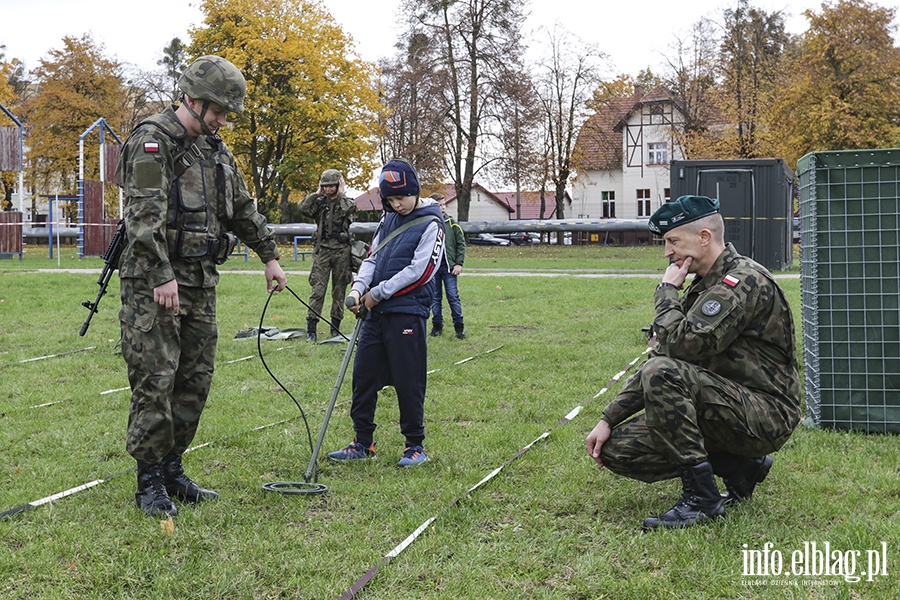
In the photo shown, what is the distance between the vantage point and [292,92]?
139 feet

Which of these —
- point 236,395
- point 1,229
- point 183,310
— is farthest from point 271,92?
point 183,310

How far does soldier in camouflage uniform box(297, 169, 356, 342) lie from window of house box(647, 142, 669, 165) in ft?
172

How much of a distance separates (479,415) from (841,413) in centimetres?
243

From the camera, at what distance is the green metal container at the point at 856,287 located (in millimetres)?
5645

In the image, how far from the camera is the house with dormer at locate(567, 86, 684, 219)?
52562 mm

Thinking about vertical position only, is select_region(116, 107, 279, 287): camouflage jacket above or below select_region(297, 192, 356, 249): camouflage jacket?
below

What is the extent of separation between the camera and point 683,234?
13.5 feet

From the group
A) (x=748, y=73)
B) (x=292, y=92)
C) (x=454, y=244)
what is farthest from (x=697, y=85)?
(x=454, y=244)

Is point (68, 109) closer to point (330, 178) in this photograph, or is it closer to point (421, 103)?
point (421, 103)

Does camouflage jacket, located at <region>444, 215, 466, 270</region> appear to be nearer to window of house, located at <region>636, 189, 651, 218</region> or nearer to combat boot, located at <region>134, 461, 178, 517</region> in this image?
→ combat boot, located at <region>134, 461, 178, 517</region>

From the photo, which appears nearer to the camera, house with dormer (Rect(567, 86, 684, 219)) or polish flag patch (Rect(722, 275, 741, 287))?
polish flag patch (Rect(722, 275, 741, 287))

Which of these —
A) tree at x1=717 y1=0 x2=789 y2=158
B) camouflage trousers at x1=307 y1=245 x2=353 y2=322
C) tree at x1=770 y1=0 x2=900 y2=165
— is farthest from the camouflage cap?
tree at x1=717 y1=0 x2=789 y2=158

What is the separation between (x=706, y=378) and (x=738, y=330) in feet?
0.84

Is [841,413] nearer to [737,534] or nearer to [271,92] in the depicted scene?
[737,534]
